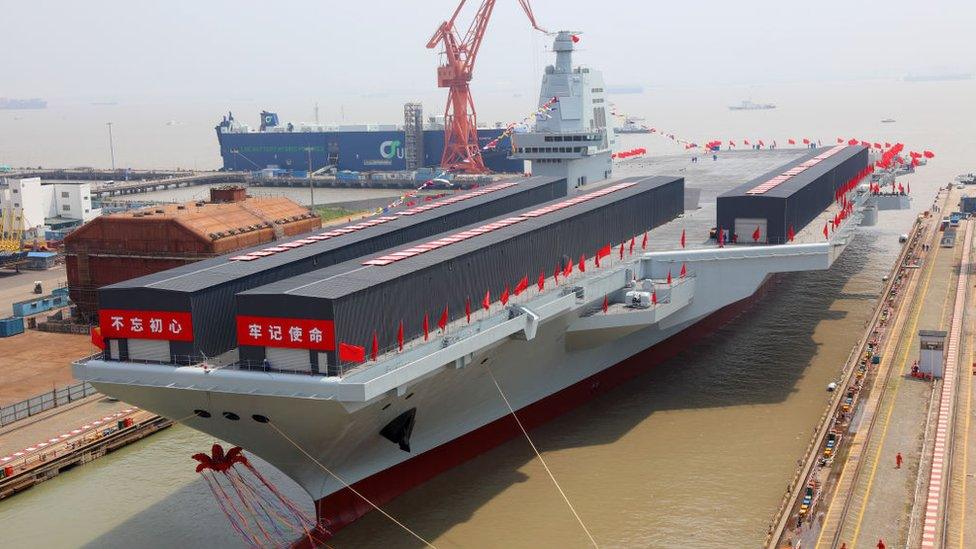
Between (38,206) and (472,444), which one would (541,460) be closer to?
(472,444)

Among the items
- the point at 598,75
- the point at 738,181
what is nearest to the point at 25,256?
the point at 598,75

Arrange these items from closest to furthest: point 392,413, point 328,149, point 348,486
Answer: point 392,413
point 348,486
point 328,149

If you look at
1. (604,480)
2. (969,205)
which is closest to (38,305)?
(604,480)

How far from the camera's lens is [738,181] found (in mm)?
46000

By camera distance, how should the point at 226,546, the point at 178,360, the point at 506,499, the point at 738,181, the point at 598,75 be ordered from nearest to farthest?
1. the point at 178,360
2. the point at 226,546
3. the point at 506,499
4. the point at 738,181
5. the point at 598,75

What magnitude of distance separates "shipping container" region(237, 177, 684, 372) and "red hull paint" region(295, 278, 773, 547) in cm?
328

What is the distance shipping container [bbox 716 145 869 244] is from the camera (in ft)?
99.9

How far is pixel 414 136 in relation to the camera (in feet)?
308

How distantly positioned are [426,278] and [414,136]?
2898 inches

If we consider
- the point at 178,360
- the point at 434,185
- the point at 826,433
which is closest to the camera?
the point at 178,360

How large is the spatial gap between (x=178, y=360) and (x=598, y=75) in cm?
3673

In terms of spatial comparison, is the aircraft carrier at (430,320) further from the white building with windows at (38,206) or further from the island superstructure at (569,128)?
the white building with windows at (38,206)

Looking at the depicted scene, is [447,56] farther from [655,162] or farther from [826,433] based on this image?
[826,433]

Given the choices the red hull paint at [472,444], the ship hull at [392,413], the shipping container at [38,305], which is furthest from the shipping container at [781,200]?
the shipping container at [38,305]
